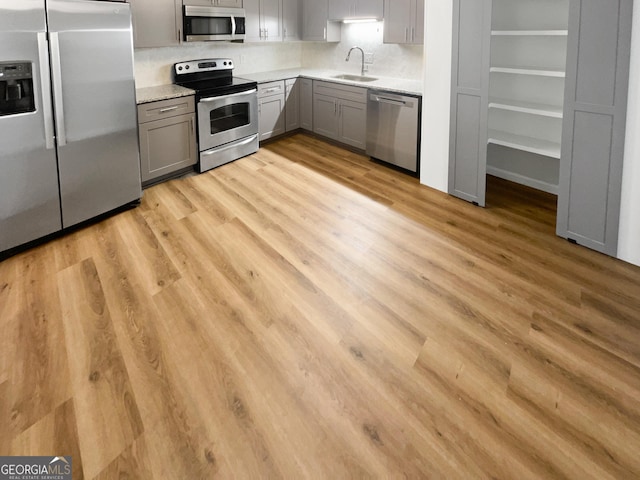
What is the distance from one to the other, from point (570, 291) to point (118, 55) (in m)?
3.61

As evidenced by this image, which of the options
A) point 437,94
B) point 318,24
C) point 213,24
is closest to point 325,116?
point 318,24

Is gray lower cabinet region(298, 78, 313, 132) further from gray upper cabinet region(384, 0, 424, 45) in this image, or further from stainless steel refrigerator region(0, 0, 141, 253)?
stainless steel refrigerator region(0, 0, 141, 253)

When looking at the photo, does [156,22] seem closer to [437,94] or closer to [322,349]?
[437,94]

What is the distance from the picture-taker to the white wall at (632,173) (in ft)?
9.21

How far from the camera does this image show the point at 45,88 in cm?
312

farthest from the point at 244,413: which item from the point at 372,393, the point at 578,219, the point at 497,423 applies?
the point at 578,219

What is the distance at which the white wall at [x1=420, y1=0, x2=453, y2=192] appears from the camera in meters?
4.06

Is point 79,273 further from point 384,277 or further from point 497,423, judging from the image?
point 497,423

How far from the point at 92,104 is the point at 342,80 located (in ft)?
9.92

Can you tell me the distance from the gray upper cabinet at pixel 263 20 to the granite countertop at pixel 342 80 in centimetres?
46

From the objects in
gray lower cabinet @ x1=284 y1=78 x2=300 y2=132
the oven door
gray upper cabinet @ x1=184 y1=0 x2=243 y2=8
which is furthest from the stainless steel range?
gray lower cabinet @ x1=284 y1=78 x2=300 y2=132

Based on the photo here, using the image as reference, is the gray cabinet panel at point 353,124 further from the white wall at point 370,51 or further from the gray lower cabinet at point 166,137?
the gray lower cabinet at point 166,137

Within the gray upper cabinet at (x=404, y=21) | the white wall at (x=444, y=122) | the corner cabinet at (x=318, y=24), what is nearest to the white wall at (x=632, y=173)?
the white wall at (x=444, y=122)

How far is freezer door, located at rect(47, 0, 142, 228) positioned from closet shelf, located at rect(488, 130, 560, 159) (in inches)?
125
